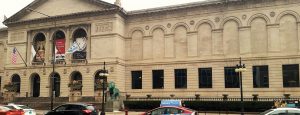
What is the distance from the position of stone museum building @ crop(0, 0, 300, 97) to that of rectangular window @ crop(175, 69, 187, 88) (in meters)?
0.13

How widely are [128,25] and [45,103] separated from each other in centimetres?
1606

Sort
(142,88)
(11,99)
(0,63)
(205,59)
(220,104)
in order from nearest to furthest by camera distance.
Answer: (220,104) → (205,59) → (142,88) → (11,99) → (0,63)

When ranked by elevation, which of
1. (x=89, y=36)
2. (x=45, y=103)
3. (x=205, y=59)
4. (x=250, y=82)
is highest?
(x=89, y=36)

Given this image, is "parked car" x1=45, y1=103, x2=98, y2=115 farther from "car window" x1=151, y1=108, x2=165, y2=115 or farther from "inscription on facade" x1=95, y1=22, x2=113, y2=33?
"inscription on facade" x1=95, y1=22, x2=113, y2=33

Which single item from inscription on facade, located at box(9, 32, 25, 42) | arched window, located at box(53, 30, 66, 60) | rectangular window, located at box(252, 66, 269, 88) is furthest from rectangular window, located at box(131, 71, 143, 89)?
inscription on facade, located at box(9, 32, 25, 42)

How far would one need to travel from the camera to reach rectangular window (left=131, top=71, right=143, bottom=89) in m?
50.1

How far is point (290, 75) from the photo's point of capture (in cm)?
4147

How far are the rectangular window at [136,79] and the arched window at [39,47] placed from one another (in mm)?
14733

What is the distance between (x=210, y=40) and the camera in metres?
46.4

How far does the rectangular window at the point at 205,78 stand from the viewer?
150ft

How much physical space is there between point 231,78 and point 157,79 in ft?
33.9

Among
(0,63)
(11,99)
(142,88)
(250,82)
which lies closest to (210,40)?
(250,82)

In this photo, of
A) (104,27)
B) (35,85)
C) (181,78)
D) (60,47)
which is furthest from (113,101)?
(35,85)

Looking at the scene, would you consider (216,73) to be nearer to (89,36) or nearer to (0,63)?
(89,36)
